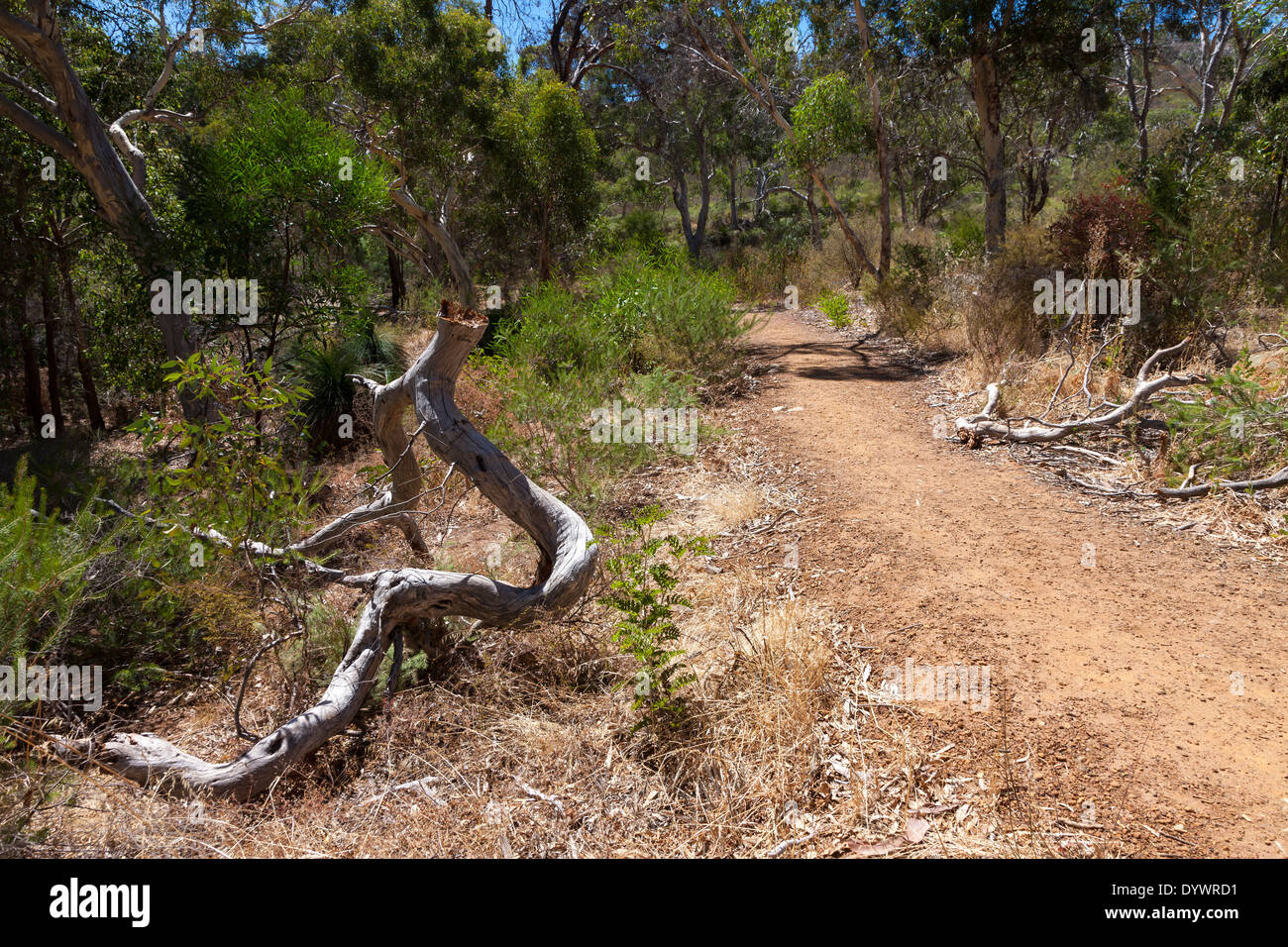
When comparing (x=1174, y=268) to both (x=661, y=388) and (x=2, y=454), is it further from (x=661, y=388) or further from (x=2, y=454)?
(x=2, y=454)

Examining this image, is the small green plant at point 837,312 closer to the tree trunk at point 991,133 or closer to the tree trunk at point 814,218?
the tree trunk at point 991,133

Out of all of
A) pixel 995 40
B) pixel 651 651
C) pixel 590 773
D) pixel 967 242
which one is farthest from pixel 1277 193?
pixel 590 773

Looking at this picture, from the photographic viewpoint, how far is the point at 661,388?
22.5 ft

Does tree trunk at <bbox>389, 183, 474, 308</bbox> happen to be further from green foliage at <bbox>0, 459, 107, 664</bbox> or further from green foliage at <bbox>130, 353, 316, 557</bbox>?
green foliage at <bbox>130, 353, 316, 557</bbox>

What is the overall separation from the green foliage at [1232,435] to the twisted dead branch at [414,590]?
3.98 m

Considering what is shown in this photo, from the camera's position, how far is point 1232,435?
4504 millimetres

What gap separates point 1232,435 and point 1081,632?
7.97 ft

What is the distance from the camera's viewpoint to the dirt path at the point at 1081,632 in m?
2.32

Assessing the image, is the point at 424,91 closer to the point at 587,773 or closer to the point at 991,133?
the point at 991,133

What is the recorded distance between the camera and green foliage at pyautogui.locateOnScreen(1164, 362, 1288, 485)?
4441 mm

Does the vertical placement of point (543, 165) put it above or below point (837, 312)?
above

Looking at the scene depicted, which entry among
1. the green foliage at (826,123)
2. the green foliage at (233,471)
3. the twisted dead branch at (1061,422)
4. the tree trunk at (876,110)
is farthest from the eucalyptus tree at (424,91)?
the green foliage at (233,471)

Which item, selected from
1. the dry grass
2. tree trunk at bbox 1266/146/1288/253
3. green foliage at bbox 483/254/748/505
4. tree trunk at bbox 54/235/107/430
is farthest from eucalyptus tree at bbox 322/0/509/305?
tree trunk at bbox 1266/146/1288/253

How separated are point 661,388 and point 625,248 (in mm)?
5908
